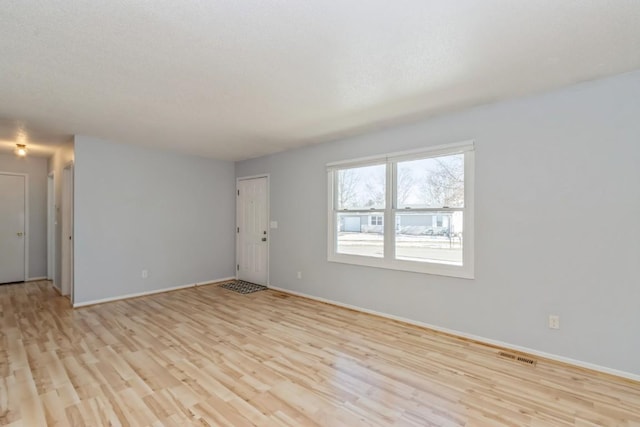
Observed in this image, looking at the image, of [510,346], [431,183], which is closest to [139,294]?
[431,183]

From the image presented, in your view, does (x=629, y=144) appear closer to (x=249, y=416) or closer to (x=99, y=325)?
(x=249, y=416)

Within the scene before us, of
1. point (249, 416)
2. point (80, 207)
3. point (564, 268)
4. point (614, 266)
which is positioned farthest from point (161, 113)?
point (614, 266)

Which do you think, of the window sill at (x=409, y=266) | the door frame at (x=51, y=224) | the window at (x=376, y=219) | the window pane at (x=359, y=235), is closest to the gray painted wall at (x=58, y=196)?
the door frame at (x=51, y=224)

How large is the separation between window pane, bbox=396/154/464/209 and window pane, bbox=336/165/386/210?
287 mm

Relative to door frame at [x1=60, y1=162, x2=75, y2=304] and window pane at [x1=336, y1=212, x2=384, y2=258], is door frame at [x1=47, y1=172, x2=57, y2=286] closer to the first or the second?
door frame at [x1=60, y1=162, x2=75, y2=304]

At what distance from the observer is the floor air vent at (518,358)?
9.12 feet

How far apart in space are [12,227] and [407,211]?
7280 mm

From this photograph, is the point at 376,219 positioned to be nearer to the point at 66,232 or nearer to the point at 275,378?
the point at 275,378

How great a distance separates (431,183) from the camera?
144 inches

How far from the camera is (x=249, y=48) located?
2121 millimetres

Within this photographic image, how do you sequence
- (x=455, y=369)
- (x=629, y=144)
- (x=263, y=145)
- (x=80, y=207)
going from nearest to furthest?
(x=629, y=144), (x=455, y=369), (x=80, y=207), (x=263, y=145)

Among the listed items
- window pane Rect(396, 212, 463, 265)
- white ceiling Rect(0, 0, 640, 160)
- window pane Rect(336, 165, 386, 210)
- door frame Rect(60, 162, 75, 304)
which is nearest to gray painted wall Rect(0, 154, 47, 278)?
door frame Rect(60, 162, 75, 304)

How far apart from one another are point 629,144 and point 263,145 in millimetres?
4269

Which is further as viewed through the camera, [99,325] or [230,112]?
[99,325]
